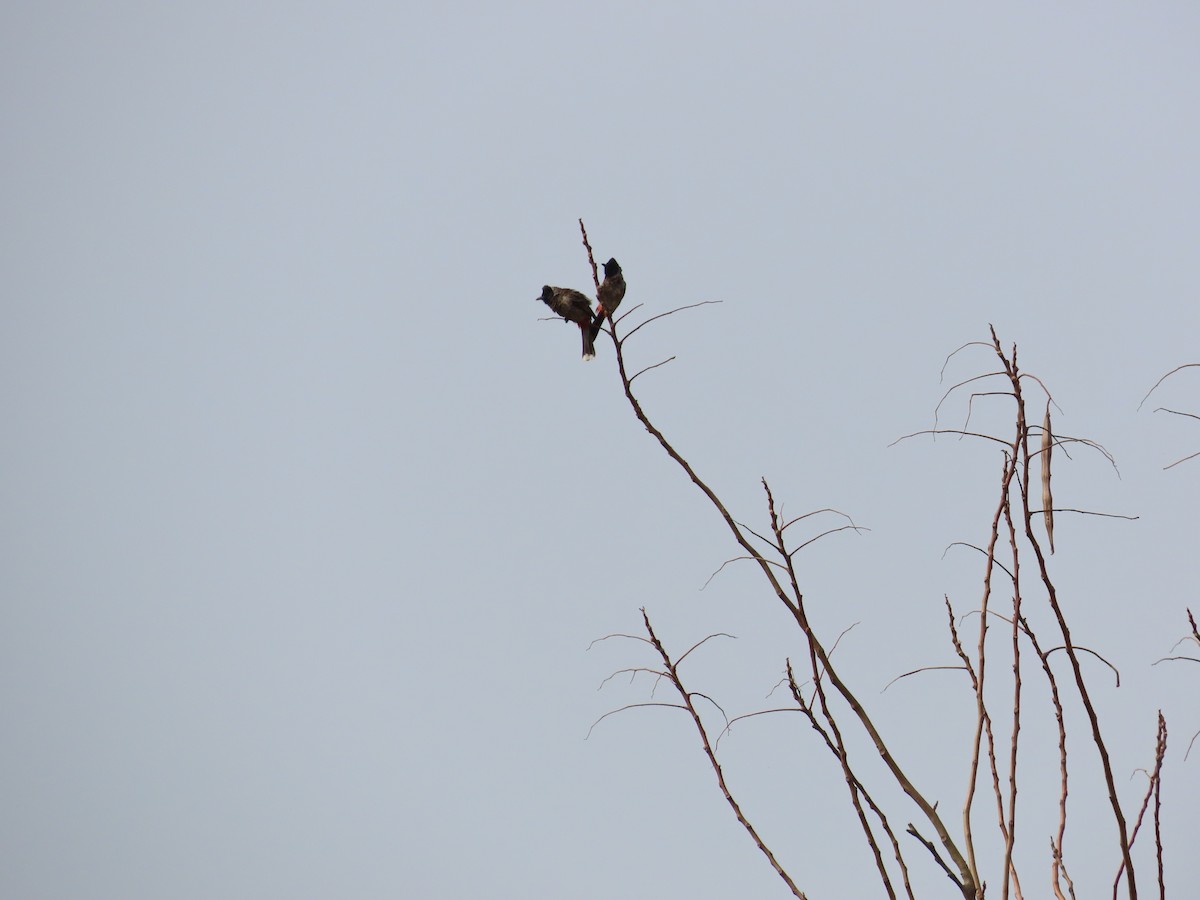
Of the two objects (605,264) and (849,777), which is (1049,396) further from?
(605,264)

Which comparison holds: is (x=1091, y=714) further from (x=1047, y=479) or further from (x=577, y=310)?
(x=577, y=310)

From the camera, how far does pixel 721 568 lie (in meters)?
2.04

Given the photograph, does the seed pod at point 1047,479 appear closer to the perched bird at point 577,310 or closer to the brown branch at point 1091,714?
the brown branch at point 1091,714

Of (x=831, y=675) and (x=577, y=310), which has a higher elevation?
(x=577, y=310)

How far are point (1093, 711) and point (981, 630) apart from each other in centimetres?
21

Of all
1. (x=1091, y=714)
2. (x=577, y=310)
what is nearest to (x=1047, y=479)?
(x=1091, y=714)

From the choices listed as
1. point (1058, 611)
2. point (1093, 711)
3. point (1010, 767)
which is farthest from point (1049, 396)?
point (1010, 767)

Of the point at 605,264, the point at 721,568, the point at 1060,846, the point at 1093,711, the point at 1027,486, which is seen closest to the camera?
the point at 1093,711

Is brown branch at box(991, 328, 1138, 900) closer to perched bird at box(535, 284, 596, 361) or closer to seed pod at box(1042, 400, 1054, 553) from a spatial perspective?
seed pod at box(1042, 400, 1054, 553)

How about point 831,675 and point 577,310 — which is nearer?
point 831,675

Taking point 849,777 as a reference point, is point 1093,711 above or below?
above

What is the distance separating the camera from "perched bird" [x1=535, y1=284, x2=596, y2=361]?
5.84 metres

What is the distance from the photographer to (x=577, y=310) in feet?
20.1

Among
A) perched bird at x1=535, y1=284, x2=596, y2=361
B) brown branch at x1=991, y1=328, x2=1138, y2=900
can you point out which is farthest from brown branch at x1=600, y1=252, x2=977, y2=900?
perched bird at x1=535, y1=284, x2=596, y2=361
